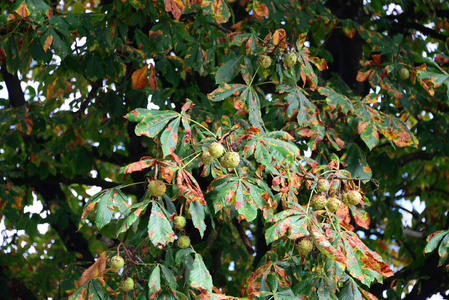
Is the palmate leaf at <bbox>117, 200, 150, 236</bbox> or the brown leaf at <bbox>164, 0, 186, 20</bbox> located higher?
the brown leaf at <bbox>164, 0, 186, 20</bbox>

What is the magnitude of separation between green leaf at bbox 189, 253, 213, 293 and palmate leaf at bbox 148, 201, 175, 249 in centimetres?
19

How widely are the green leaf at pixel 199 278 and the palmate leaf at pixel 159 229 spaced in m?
0.19

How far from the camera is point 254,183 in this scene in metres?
2.69

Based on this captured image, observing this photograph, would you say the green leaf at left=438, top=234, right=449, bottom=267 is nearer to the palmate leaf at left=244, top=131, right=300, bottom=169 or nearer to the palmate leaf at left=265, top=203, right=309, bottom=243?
the palmate leaf at left=265, top=203, right=309, bottom=243

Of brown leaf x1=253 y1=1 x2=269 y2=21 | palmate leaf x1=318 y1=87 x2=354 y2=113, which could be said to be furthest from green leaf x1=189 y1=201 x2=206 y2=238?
brown leaf x1=253 y1=1 x2=269 y2=21

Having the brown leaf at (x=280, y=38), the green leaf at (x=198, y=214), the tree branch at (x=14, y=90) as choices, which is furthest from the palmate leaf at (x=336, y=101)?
the tree branch at (x=14, y=90)

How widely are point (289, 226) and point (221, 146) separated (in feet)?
1.36

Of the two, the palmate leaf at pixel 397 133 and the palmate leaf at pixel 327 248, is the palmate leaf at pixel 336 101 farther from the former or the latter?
the palmate leaf at pixel 327 248

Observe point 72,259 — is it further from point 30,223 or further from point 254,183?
point 254,183

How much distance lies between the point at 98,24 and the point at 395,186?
3.35 meters

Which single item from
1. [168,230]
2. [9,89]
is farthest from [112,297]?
[9,89]

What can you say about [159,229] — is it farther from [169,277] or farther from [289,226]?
[289,226]

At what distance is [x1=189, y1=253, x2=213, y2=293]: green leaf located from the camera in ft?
8.14

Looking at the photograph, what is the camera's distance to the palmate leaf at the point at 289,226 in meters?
2.46
